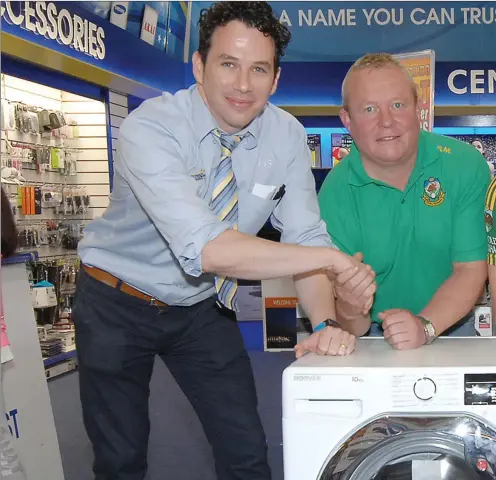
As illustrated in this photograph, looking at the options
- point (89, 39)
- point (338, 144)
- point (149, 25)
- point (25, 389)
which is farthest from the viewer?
point (338, 144)

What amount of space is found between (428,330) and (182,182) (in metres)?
0.80

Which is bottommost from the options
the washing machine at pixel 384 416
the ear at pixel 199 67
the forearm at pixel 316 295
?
the washing machine at pixel 384 416

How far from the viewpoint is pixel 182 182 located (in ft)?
6.03

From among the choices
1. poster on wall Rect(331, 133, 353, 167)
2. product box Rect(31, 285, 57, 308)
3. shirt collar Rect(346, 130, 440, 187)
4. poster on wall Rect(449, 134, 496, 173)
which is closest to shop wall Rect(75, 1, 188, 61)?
poster on wall Rect(331, 133, 353, 167)

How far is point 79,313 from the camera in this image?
2225 millimetres

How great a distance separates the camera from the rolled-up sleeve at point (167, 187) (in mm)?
1769

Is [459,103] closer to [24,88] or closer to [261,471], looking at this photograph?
[24,88]

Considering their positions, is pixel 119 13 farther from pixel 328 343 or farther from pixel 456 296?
pixel 328 343

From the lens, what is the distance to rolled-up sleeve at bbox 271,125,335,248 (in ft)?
7.19

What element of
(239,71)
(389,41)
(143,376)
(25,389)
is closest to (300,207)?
(239,71)

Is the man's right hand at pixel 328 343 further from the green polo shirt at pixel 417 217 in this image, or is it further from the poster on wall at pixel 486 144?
the poster on wall at pixel 486 144

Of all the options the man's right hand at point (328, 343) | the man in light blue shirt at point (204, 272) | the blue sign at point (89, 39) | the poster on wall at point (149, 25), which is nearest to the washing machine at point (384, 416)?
the man's right hand at point (328, 343)

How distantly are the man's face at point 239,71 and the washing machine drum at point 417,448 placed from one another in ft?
2.90

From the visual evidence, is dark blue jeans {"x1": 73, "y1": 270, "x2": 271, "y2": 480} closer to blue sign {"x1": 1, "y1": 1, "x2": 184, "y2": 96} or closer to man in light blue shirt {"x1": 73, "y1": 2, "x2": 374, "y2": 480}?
man in light blue shirt {"x1": 73, "y1": 2, "x2": 374, "y2": 480}
